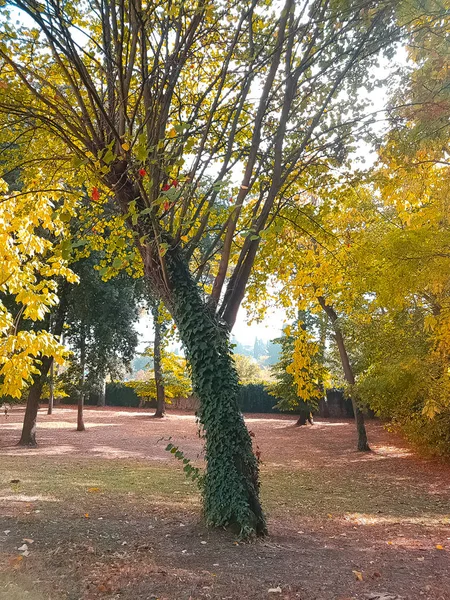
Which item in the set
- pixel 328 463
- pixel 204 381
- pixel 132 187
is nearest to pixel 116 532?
pixel 204 381

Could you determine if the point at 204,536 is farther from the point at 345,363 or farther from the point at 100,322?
the point at 100,322

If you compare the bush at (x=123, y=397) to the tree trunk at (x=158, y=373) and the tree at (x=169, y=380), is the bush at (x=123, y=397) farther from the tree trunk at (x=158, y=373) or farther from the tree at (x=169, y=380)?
the tree trunk at (x=158, y=373)

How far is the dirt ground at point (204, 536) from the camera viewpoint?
2.94m

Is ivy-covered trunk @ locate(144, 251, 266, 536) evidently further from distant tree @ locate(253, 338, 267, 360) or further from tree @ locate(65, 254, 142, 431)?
distant tree @ locate(253, 338, 267, 360)

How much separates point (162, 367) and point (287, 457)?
1117 cm

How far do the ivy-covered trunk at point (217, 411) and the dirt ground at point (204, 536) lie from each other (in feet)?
0.73

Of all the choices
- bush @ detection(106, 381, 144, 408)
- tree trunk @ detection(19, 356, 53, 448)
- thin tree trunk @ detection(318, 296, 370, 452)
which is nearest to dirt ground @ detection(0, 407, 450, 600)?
tree trunk @ detection(19, 356, 53, 448)

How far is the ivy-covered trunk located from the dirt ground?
0.22 metres

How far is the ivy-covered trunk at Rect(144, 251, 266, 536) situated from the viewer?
13.5ft

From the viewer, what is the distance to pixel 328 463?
10969mm

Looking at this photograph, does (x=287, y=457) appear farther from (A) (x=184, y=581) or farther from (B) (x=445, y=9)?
(B) (x=445, y=9)

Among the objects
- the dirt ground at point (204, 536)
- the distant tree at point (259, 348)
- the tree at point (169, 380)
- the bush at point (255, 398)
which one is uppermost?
the distant tree at point (259, 348)

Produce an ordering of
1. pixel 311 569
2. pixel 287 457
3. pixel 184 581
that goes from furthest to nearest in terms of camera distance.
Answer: pixel 287 457 < pixel 311 569 < pixel 184 581

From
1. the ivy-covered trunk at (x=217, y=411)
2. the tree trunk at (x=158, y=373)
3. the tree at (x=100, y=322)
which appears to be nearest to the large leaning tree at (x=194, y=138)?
the ivy-covered trunk at (x=217, y=411)
